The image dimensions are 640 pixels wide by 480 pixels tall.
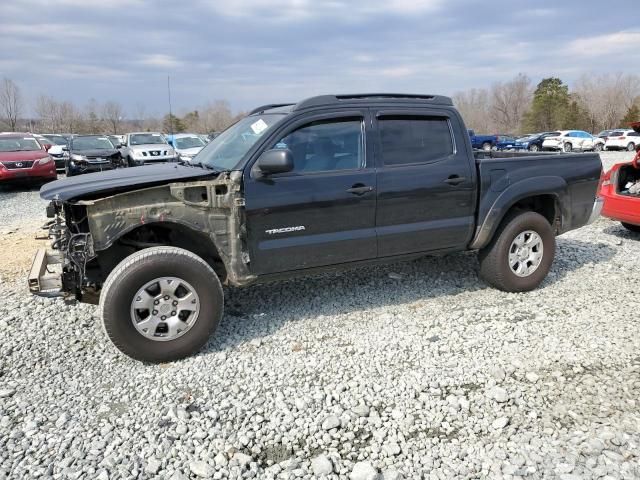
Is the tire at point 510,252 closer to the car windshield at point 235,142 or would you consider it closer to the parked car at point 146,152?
the car windshield at point 235,142

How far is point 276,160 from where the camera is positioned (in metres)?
3.71

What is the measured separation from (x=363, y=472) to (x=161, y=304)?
1.96m

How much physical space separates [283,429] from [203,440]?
48 cm

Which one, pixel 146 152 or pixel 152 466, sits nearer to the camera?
pixel 152 466

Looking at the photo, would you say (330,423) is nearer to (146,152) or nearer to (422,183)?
(422,183)

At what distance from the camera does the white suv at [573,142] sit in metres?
34.6

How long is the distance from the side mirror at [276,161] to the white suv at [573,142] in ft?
118

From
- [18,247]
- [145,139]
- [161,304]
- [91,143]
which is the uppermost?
[145,139]

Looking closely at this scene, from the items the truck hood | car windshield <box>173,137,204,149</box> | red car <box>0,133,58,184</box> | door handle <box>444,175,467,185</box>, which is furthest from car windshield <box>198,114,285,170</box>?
car windshield <box>173,137,204,149</box>

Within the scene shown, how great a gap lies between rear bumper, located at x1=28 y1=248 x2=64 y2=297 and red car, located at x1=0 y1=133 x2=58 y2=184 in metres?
11.0

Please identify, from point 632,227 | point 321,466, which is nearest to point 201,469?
point 321,466

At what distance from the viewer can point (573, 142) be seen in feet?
114

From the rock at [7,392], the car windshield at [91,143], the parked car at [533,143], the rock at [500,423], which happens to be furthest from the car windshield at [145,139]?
the parked car at [533,143]

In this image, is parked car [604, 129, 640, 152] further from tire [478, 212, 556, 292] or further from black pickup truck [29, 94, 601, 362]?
black pickup truck [29, 94, 601, 362]
